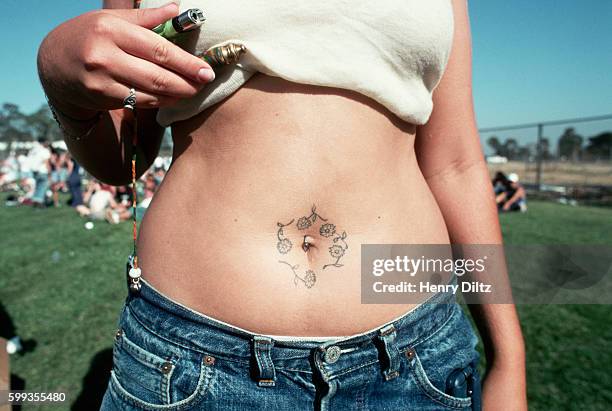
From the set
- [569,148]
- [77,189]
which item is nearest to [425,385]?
[77,189]

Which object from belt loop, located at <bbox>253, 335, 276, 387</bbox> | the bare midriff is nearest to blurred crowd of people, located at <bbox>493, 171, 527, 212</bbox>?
the bare midriff

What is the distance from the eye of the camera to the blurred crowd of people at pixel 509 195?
1068 cm

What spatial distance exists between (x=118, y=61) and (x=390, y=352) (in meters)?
0.73

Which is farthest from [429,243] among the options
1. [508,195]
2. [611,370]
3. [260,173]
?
[508,195]

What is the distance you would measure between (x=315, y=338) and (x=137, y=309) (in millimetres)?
374

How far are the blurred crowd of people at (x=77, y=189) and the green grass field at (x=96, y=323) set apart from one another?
2019 millimetres

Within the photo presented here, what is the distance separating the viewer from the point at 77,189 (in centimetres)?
1205

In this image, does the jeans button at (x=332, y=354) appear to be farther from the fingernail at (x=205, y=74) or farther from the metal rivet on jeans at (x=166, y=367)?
the fingernail at (x=205, y=74)

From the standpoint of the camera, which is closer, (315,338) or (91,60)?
(91,60)

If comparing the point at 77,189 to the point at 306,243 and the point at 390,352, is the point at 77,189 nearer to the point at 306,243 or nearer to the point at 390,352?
the point at 306,243

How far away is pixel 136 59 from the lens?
687 mm

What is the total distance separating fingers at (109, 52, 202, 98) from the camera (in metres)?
0.68

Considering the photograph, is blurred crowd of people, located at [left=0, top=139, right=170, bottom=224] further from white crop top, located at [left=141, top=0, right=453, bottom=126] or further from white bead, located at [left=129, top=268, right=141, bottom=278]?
white crop top, located at [left=141, top=0, right=453, bottom=126]

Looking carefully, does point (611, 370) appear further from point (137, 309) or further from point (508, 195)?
point (508, 195)
